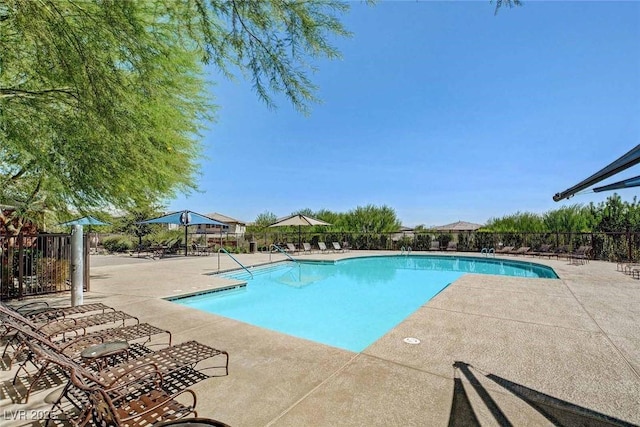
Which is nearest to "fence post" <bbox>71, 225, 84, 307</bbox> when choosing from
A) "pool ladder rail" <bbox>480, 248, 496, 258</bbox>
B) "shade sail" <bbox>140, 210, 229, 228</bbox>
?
"shade sail" <bbox>140, 210, 229, 228</bbox>

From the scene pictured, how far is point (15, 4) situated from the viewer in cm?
254

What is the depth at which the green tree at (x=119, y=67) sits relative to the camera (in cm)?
279

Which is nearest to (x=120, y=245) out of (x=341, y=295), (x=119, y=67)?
(x=341, y=295)

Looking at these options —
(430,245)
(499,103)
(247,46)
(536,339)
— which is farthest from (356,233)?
(247,46)

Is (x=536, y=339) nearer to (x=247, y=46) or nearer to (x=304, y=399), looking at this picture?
(x=304, y=399)

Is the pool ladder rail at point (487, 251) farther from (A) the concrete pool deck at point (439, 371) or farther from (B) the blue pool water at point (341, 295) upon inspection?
(A) the concrete pool deck at point (439, 371)

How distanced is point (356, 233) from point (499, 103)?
1094 centimetres

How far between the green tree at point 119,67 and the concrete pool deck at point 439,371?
263cm

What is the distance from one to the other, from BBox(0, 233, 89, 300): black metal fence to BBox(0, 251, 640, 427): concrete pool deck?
7.37 feet

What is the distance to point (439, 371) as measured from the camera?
300 cm

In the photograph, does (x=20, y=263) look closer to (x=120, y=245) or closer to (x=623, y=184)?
(x=623, y=184)

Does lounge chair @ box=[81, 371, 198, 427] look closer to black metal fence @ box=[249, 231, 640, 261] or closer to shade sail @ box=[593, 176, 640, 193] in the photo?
shade sail @ box=[593, 176, 640, 193]

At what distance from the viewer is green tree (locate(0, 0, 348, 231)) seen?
279 centimetres

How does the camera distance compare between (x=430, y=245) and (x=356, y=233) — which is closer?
(x=430, y=245)
